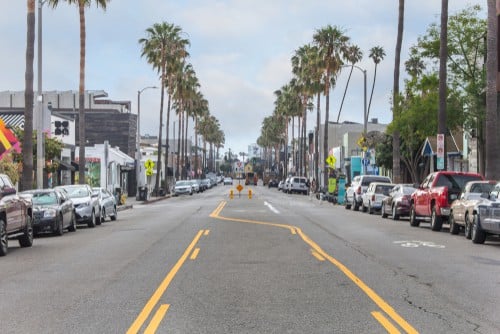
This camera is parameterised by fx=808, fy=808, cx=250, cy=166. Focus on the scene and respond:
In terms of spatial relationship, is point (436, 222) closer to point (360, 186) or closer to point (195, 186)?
point (360, 186)

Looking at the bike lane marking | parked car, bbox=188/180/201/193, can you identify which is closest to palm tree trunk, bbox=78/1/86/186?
the bike lane marking

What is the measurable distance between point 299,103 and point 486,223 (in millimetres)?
81267

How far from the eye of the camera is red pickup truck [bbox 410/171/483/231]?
1041 inches

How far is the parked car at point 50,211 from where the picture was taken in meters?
24.8

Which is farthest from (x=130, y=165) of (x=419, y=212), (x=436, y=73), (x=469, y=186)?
(x=469, y=186)

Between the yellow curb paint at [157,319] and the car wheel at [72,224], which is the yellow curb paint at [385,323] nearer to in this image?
the yellow curb paint at [157,319]

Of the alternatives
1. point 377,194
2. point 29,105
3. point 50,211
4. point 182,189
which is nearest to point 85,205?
point 29,105

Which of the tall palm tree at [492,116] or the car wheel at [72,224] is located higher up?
the tall palm tree at [492,116]

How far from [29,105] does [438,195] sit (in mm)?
15834

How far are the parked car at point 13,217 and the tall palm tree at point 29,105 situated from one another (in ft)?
31.3

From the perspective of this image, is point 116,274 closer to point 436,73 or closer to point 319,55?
point 436,73

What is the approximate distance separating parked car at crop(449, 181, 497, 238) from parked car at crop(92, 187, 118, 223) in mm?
14069

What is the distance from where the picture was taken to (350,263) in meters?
15.7

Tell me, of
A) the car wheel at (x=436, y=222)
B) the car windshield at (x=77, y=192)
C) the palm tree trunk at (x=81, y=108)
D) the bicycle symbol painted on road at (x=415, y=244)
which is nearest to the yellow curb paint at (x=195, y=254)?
the bicycle symbol painted on road at (x=415, y=244)
